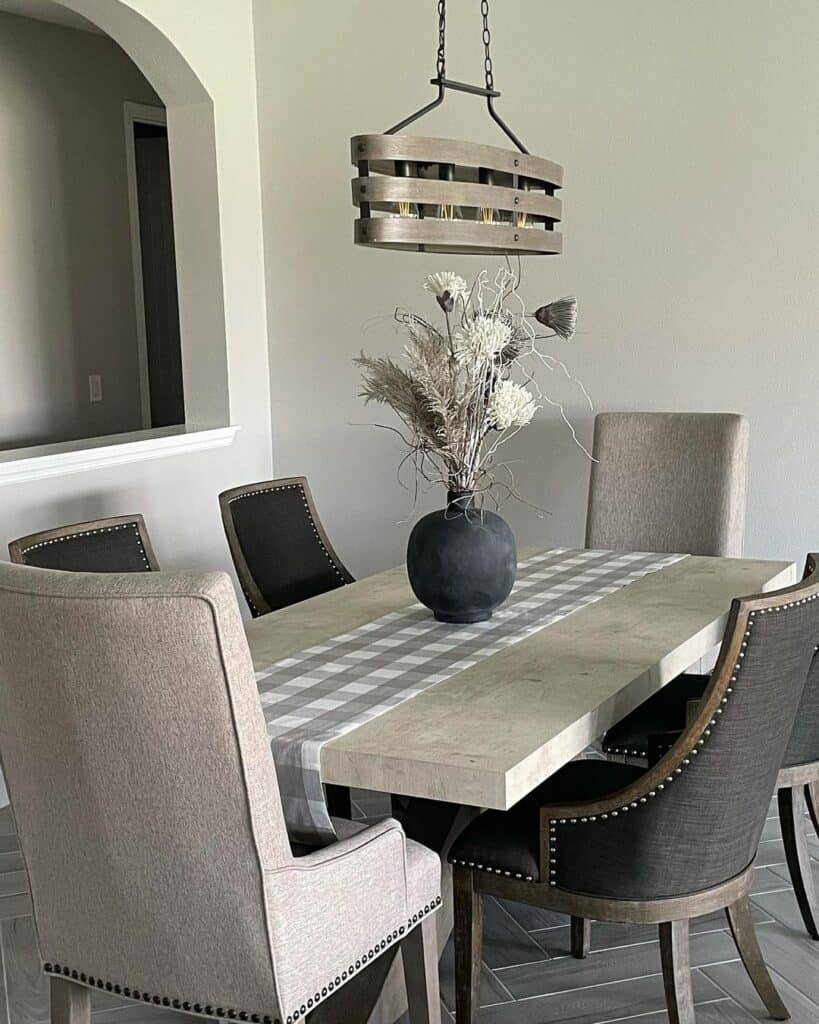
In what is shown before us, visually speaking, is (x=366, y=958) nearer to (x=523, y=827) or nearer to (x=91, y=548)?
(x=523, y=827)

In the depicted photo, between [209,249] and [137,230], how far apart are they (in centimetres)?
100

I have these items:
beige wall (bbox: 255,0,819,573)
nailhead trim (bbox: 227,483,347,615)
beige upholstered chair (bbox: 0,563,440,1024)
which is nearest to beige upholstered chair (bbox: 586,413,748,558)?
beige wall (bbox: 255,0,819,573)

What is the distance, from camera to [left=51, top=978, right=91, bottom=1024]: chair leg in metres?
2.04

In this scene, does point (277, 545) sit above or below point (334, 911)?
above

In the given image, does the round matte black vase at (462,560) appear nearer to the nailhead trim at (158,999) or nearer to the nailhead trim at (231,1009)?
the nailhead trim at (231,1009)

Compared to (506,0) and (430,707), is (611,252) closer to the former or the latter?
(506,0)

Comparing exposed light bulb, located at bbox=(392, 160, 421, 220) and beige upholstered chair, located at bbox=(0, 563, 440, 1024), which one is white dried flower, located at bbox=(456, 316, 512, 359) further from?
beige upholstered chair, located at bbox=(0, 563, 440, 1024)

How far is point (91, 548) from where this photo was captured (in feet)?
9.90

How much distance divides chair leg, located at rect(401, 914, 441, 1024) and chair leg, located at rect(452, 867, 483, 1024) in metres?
0.17

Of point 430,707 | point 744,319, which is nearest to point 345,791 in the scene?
point 430,707

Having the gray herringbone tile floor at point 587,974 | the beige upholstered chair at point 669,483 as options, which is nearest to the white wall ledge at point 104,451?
the gray herringbone tile floor at point 587,974

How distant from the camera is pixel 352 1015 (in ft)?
7.86

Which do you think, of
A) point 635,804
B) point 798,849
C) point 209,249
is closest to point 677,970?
point 635,804

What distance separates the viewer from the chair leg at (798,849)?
2.81 metres
